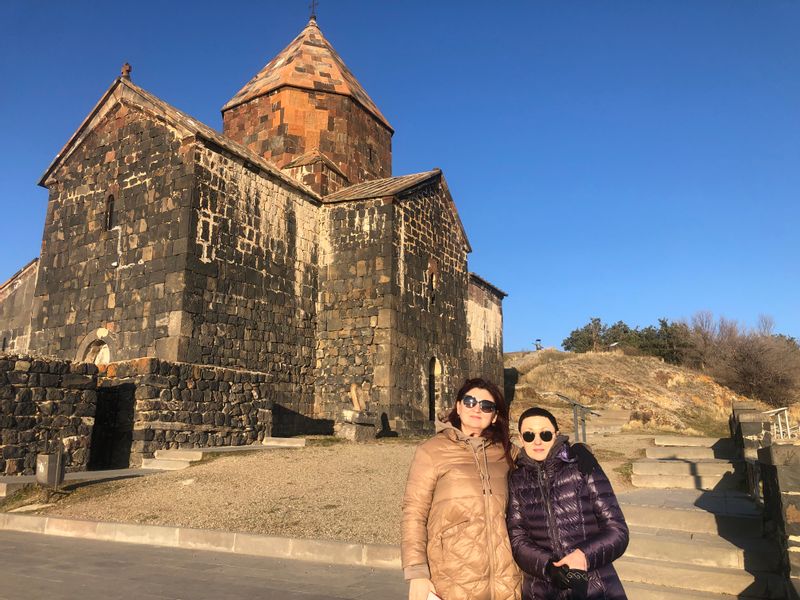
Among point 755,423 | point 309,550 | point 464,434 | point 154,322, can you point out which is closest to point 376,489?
point 309,550

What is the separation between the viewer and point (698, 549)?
4.87 m

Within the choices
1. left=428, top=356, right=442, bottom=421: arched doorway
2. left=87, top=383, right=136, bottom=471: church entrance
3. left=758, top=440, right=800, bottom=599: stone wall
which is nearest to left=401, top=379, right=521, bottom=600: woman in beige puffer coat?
left=758, top=440, right=800, bottom=599: stone wall

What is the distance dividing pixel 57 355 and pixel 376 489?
417 inches

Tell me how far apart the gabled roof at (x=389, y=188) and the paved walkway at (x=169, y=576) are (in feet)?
38.0

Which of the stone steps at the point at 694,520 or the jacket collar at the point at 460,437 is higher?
the jacket collar at the point at 460,437

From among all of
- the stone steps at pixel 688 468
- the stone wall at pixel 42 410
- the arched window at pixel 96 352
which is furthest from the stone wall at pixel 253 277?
the stone steps at pixel 688 468

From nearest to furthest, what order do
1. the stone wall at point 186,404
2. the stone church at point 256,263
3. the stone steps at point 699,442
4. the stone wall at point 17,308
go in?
the stone steps at point 699,442
the stone wall at point 186,404
the stone church at point 256,263
the stone wall at point 17,308

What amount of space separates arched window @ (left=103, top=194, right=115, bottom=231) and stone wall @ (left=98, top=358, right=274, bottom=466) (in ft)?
15.4

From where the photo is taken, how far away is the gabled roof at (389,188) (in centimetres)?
1608

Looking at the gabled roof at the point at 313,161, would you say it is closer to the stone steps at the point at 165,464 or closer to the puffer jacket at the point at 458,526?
the stone steps at the point at 165,464

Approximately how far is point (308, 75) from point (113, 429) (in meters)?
13.1

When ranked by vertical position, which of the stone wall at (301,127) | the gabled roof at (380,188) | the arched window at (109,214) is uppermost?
the stone wall at (301,127)

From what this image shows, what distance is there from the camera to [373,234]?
15.9m

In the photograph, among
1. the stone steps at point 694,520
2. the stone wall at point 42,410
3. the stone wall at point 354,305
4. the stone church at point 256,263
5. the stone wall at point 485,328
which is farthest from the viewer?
the stone wall at point 485,328
